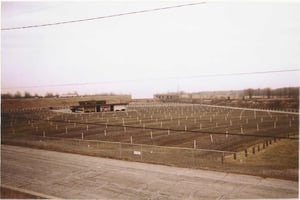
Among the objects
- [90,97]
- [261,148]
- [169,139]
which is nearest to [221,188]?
[261,148]

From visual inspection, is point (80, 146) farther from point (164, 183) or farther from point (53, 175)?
point (164, 183)

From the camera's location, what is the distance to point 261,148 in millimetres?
23516

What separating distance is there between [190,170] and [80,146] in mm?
10444

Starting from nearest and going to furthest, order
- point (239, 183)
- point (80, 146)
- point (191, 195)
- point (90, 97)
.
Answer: point (191, 195)
point (239, 183)
point (80, 146)
point (90, 97)

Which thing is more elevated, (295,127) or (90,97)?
(90,97)

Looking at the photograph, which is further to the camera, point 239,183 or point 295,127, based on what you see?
point 295,127

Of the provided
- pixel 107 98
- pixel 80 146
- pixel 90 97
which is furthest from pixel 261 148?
pixel 107 98

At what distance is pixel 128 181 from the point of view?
534 inches

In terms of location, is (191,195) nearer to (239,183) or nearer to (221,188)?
(221,188)

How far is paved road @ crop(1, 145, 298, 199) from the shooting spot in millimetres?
11797

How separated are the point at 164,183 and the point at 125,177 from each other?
2126mm

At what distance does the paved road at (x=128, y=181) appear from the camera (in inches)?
464

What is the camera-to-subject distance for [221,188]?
12.2m

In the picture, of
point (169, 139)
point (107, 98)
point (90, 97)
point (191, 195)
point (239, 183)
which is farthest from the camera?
point (107, 98)
